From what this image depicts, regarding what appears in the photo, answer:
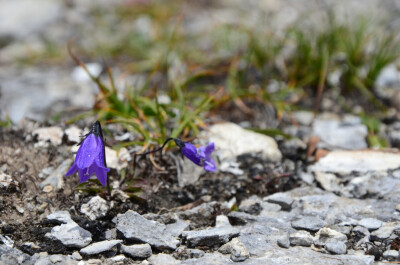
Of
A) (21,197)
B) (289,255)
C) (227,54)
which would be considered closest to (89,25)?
(227,54)

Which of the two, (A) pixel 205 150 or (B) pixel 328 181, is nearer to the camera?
(A) pixel 205 150

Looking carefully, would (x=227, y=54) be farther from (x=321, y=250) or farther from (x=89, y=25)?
(x=321, y=250)

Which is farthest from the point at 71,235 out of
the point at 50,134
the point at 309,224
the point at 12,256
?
the point at 309,224

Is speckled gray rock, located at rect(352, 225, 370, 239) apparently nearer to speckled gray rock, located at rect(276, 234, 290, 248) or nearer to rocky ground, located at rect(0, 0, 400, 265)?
rocky ground, located at rect(0, 0, 400, 265)

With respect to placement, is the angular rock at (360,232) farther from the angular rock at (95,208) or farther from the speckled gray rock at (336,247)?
the angular rock at (95,208)

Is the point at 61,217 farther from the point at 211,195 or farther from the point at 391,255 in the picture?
the point at 391,255

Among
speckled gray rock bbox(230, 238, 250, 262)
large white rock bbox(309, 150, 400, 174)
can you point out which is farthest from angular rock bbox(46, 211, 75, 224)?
large white rock bbox(309, 150, 400, 174)

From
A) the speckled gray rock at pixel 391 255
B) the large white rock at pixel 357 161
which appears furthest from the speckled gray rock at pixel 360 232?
the large white rock at pixel 357 161
